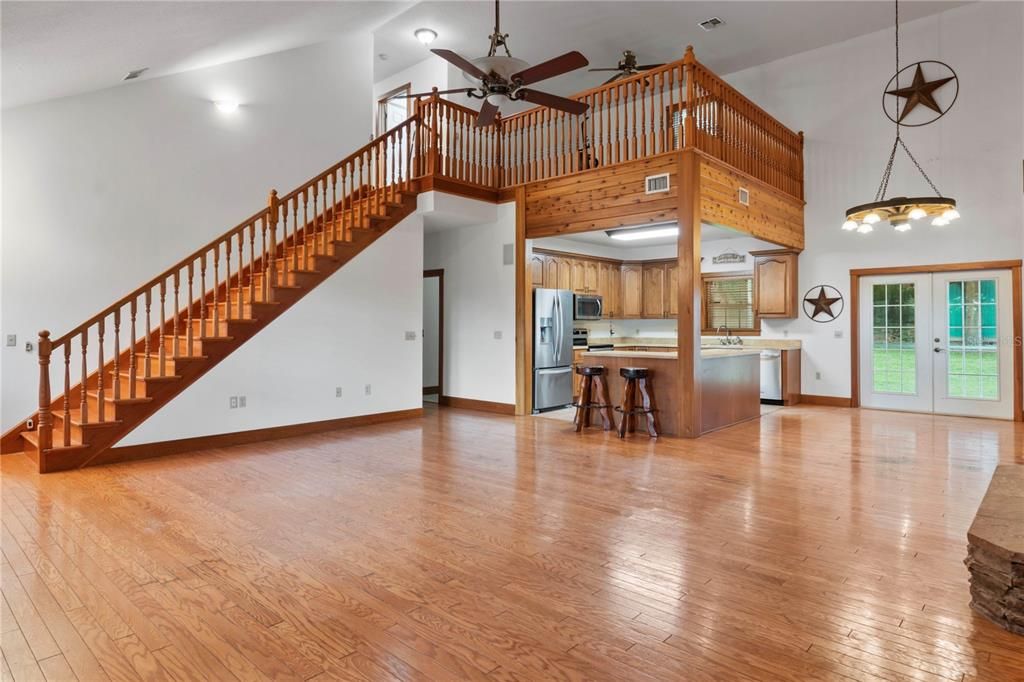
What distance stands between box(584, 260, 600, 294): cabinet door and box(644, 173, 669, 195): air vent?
329cm

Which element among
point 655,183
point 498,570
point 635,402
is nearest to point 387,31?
point 655,183

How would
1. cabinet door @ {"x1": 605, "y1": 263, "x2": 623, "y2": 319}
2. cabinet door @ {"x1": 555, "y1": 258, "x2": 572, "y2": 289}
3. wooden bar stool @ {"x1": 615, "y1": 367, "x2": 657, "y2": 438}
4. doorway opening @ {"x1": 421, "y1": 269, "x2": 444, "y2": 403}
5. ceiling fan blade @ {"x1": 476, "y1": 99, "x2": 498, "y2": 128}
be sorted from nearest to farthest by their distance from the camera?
ceiling fan blade @ {"x1": 476, "y1": 99, "x2": 498, "y2": 128} → wooden bar stool @ {"x1": 615, "y1": 367, "x2": 657, "y2": 438} → cabinet door @ {"x1": 555, "y1": 258, "x2": 572, "y2": 289} → doorway opening @ {"x1": 421, "y1": 269, "x2": 444, "y2": 403} → cabinet door @ {"x1": 605, "y1": 263, "x2": 623, "y2": 319}

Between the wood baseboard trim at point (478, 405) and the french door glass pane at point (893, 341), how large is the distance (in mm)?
5366

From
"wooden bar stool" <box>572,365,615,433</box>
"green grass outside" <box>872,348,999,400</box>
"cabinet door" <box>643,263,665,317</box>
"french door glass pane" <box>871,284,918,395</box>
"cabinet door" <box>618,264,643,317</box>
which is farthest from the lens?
"cabinet door" <box>618,264,643,317</box>

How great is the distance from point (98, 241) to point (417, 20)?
5039 millimetres

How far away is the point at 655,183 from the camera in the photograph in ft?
20.6

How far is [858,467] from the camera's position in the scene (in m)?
4.82

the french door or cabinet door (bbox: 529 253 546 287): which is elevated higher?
cabinet door (bbox: 529 253 546 287)

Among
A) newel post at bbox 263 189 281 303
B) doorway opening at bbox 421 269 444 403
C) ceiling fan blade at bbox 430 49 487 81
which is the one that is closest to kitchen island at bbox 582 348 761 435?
doorway opening at bbox 421 269 444 403

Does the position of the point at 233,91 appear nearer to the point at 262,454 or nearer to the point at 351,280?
the point at 351,280

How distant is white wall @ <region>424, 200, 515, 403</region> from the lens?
783 cm

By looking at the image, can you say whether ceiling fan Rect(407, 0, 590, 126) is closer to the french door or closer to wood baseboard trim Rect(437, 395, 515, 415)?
wood baseboard trim Rect(437, 395, 515, 415)

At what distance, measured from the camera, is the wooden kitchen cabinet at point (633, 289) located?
10.3 metres

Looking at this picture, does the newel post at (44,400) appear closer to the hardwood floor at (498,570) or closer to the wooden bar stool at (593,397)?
→ the hardwood floor at (498,570)
